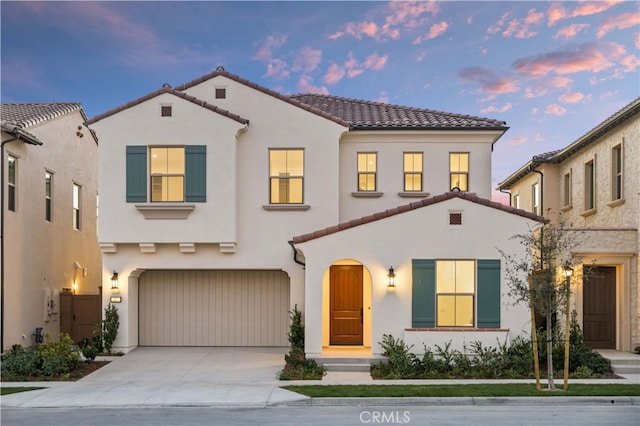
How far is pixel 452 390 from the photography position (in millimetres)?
11039

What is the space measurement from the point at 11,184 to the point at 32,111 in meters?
3.26

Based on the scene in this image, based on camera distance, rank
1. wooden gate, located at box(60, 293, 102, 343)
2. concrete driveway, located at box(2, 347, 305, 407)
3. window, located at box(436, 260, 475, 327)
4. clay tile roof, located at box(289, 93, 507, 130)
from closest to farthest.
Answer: concrete driveway, located at box(2, 347, 305, 407) < window, located at box(436, 260, 475, 327) < clay tile roof, located at box(289, 93, 507, 130) < wooden gate, located at box(60, 293, 102, 343)

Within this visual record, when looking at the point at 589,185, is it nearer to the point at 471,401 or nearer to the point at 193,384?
the point at 471,401

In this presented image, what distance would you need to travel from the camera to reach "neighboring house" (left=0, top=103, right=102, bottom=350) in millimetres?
15766

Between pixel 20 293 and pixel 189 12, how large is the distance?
906 cm

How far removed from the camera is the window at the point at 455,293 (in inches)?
534

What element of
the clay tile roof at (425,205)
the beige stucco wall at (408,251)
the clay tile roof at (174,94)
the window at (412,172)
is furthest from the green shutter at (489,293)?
the clay tile roof at (174,94)

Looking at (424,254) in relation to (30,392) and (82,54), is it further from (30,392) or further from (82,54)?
(82,54)

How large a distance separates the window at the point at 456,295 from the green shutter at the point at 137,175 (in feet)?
26.0

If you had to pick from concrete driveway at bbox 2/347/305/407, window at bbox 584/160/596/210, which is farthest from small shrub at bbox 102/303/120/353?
window at bbox 584/160/596/210

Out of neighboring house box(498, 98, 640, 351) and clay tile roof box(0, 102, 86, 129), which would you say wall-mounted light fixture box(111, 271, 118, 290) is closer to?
clay tile roof box(0, 102, 86, 129)

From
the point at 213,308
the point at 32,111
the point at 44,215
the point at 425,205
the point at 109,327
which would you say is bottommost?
the point at 109,327

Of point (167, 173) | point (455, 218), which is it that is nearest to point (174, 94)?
point (167, 173)

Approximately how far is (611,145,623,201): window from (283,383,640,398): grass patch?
6666mm
